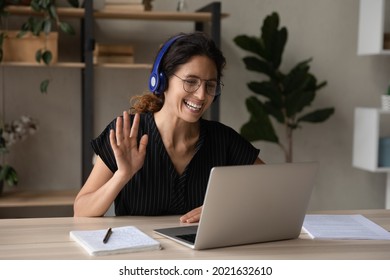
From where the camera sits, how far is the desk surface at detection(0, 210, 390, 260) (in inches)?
58.4

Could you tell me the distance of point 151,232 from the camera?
1.73 meters

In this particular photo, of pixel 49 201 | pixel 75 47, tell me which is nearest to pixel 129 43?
pixel 75 47

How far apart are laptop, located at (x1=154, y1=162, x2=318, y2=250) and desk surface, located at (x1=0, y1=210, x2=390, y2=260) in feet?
0.09

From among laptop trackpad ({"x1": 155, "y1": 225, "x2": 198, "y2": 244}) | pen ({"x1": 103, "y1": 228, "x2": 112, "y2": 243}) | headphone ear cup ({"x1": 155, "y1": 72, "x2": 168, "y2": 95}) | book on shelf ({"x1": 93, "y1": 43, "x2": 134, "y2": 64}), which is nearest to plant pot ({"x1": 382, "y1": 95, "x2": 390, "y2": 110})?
book on shelf ({"x1": 93, "y1": 43, "x2": 134, "y2": 64})

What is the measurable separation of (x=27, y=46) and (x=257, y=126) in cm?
146

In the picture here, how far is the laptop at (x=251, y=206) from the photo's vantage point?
4.92 feet

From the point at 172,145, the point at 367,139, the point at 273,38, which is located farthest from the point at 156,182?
the point at 367,139

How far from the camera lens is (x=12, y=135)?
362cm

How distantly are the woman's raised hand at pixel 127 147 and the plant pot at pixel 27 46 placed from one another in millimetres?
1826

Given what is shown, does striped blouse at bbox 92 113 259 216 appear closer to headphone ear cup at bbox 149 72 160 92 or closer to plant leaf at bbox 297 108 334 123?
headphone ear cup at bbox 149 72 160 92

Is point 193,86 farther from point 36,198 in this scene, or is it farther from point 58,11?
A: point 36,198
